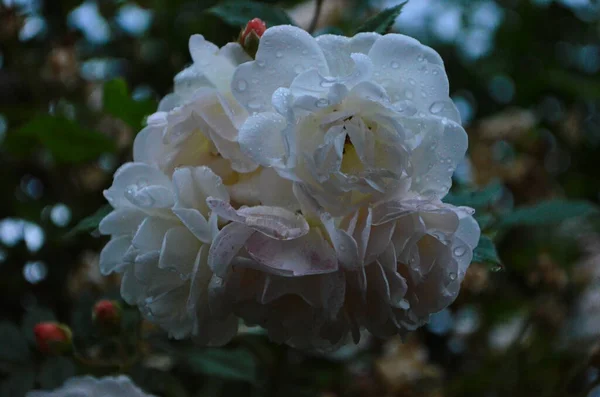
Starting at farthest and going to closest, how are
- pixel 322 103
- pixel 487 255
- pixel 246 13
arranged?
pixel 246 13 → pixel 487 255 → pixel 322 103

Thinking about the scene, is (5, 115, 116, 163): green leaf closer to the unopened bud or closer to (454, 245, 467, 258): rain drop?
the unopened bud

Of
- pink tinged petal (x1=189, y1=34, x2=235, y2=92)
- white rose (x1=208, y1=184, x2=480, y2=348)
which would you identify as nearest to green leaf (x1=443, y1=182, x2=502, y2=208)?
white rose (x1=208, y1=184, x2=480, y2=348)

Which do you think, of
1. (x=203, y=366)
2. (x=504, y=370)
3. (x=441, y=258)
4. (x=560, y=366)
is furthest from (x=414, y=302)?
(x=560, y=366)

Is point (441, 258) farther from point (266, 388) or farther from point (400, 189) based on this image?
point (266, 388)

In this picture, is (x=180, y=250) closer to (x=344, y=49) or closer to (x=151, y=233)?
(x=151, y=233)

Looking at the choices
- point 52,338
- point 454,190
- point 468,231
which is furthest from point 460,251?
point 52,338

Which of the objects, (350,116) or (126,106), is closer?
(350,116)

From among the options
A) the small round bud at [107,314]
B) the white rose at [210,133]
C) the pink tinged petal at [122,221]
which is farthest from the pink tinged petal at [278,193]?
the small round bud at [107,314]
